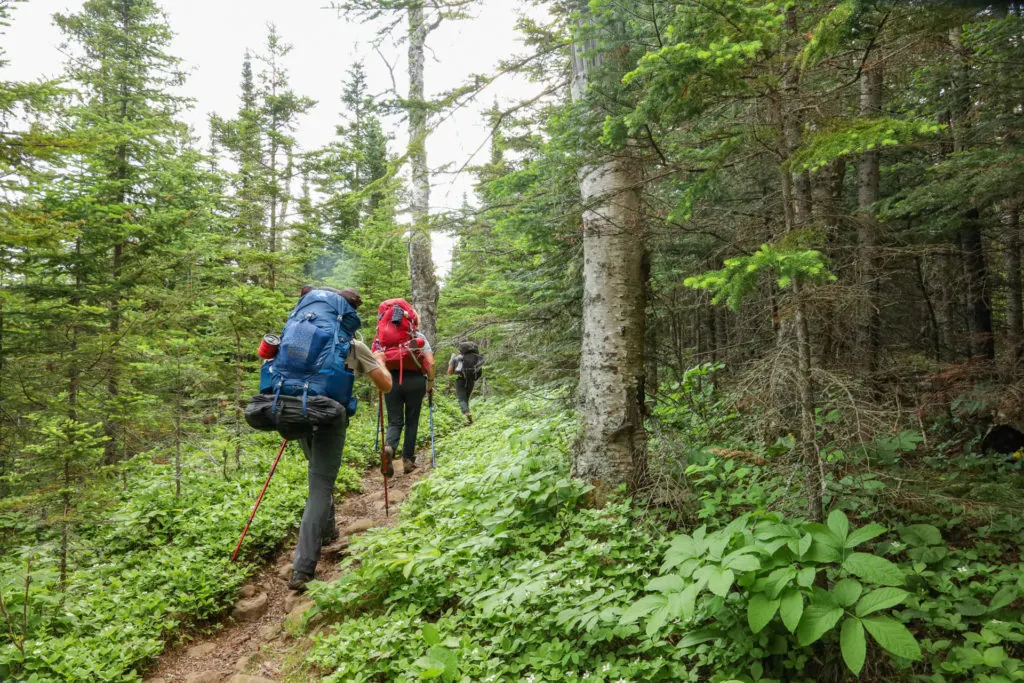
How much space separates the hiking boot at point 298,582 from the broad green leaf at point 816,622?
4090mm

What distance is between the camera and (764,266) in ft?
9.20

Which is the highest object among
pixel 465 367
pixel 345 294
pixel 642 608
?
pixel 345 294

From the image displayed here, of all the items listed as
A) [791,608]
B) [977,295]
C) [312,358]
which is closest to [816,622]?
[791,608]

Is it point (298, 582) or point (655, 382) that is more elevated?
point (655, 382)

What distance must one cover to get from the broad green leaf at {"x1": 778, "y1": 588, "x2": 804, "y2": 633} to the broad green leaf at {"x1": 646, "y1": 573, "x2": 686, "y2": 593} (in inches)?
17.4

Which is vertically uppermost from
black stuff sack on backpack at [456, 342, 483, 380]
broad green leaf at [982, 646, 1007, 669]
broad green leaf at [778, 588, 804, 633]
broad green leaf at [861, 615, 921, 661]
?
black stuff sack on backpack at [456, 342, 483, 380]

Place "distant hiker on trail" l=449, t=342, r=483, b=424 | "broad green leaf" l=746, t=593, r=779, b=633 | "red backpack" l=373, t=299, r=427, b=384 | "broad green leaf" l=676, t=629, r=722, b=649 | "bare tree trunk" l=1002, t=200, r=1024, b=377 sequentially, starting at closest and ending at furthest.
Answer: "broad green leaf" l=746, t=593, r=779, b=633
"broad green leaf" l=676, t=629, r=722, b=649
"bare tree trunk" l=1002, t=200, r=1024, b=377
"red backpack" l=373, t=299, r=427, b=384
"distant hiker on trail" l=449, t=342, r=483, b=424

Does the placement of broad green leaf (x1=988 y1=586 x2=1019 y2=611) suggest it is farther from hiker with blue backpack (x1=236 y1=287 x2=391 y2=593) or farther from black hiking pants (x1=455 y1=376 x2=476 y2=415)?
black hiking pants (x1=455 y1=376 x2=476 y2=415)

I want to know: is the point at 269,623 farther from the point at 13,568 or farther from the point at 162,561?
the point at 13,568

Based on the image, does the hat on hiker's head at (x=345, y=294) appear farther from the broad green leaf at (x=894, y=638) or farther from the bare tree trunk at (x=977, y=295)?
A: the bare tree trunk at (x=977, y=295)

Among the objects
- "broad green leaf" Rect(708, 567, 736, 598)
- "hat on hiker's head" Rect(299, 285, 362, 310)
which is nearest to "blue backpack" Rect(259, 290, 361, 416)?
"hat on hiker's head" Rect(299, 285, 362, 310)

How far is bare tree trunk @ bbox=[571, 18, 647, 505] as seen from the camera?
4.38 metres

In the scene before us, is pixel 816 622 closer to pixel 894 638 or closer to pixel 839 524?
pixel 894 638

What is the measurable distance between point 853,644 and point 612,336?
8.95 feet
